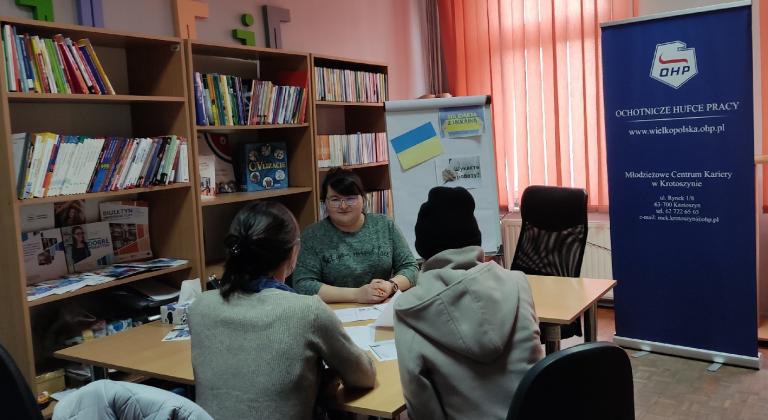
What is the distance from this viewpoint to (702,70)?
3.49 metres

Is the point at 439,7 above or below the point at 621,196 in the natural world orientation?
above

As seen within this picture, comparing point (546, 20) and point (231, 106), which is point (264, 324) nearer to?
point (231, 106)

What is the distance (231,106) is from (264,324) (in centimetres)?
203

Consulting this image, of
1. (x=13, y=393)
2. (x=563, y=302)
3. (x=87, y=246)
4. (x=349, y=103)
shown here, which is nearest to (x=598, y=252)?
(x=349, y=103)

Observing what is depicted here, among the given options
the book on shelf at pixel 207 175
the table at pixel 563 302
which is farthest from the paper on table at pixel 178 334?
the table at pixel 563 302

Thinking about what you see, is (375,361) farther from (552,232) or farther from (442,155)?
(442,155)

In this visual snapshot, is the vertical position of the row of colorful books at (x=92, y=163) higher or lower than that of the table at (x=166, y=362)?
higher

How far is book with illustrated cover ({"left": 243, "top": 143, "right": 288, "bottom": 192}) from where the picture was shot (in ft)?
12.1

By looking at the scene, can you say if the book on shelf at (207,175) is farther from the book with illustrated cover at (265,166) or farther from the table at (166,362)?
the table at (166,362)

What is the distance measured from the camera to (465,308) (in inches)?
59.4

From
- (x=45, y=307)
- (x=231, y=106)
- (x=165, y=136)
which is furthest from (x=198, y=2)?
(x=45, y=307)

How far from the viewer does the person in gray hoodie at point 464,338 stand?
1.50 meters

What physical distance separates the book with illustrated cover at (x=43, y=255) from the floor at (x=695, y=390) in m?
1.69

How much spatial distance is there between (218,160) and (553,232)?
1.83 metres
